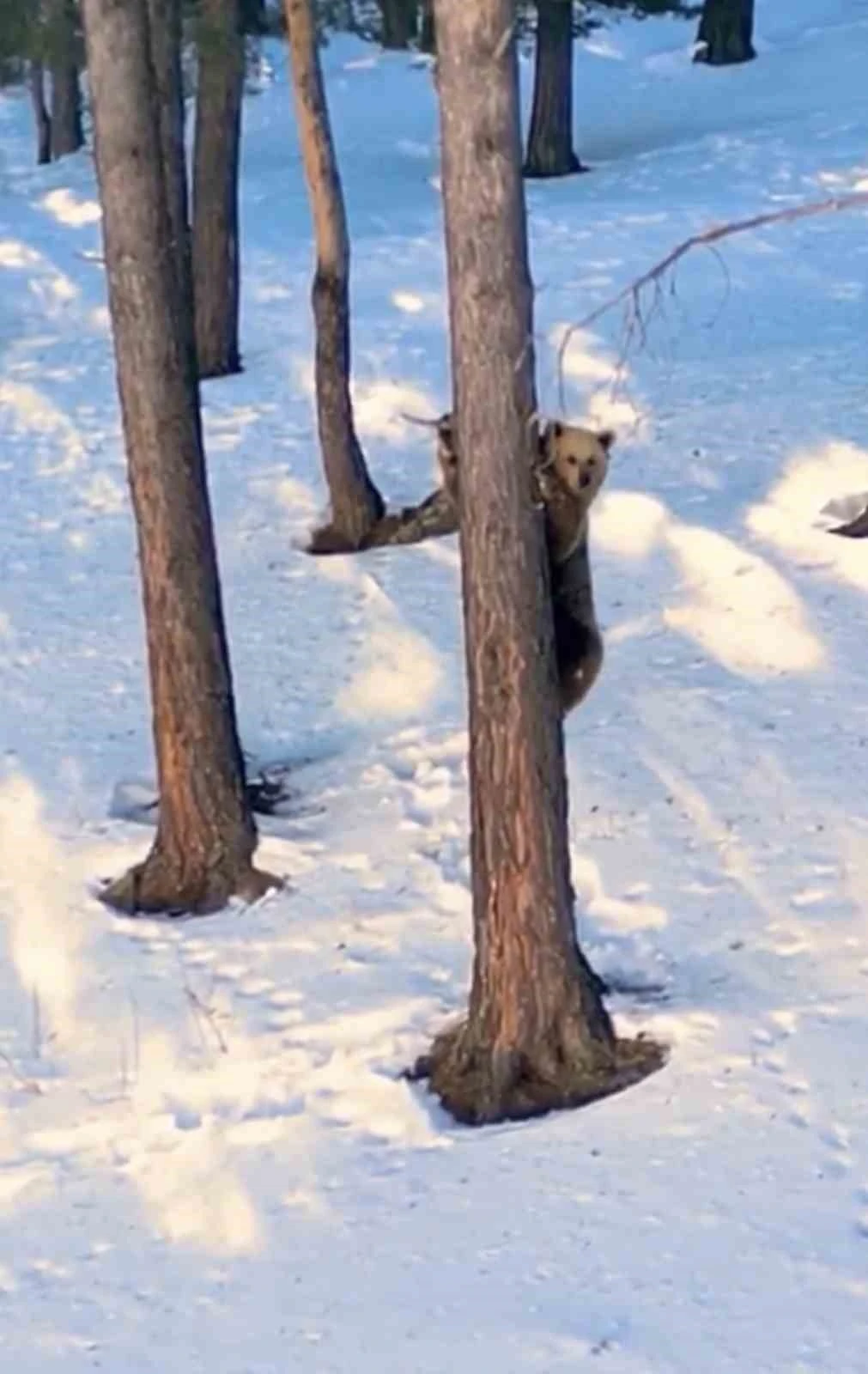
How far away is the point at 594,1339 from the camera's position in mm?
6273

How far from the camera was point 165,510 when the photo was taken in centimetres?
1007

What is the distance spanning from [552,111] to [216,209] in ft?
28.4

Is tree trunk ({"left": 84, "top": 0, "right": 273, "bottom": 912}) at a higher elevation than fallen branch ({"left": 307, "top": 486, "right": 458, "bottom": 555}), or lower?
higher

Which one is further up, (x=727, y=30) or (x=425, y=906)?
(x=425, y=906)

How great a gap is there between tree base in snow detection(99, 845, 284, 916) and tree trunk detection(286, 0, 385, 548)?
447 centimetres

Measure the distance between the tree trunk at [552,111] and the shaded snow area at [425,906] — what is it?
6.65 meters

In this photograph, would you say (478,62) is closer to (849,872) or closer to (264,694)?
(849,872)

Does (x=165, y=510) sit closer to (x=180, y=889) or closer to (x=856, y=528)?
(x=180, y=889)

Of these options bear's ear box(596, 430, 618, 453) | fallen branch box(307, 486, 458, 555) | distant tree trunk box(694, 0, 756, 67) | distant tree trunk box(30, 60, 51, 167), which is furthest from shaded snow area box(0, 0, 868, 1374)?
distant tree trunk box(30, 60, 51, 167)

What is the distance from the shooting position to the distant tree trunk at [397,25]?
1419 inches

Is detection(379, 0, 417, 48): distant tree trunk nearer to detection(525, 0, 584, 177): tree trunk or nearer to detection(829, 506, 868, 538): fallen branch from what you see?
detection(525, 0, 584, 177): tree trunk

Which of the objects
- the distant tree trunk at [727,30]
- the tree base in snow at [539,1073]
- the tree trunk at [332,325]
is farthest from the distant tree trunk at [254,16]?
the tree base in snow at [539,1073]

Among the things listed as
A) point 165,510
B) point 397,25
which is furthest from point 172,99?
point 397,25

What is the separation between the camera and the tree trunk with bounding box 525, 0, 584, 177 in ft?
85.3
